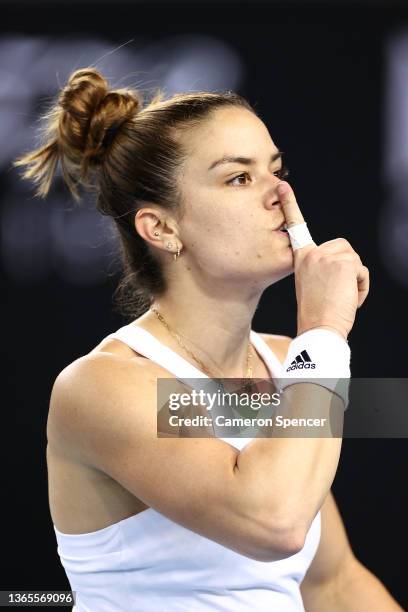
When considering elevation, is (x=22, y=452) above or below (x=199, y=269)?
below

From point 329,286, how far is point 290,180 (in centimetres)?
133

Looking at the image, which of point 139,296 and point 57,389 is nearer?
point 57,389

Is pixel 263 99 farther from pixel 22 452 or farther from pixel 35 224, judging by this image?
pixel 22 452

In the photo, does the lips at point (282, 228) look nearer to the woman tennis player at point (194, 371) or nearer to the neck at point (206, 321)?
the woman tennis player at point (194, 371)

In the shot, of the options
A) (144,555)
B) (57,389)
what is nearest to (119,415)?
(57,389)

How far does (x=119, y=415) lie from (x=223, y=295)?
406mm

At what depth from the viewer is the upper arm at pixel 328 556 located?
2084mm

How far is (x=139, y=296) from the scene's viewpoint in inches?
88.7

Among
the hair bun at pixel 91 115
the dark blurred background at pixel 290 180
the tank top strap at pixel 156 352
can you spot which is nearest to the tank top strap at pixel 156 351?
the tank top strap at pixel 156 352

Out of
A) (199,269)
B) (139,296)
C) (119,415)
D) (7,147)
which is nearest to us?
(119,415)

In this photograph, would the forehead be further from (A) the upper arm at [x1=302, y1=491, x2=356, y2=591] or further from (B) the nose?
(A) the upper arm at [x1=302, y1=491, x2=356, y2=591]

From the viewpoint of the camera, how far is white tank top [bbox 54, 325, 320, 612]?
174 centimetres

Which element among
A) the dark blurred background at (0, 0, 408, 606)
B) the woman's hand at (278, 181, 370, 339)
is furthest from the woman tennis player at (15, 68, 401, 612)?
the dark blurred background at (0, 0, 408, 606)

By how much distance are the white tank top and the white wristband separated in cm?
26
